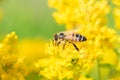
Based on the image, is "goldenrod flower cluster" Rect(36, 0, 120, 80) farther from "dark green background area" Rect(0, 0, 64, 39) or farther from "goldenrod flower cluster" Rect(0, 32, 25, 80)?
"dark green background area" Rect(0, 0, 64, 39)

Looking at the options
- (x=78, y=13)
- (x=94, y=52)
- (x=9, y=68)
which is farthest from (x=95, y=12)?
(x=9, y=68)

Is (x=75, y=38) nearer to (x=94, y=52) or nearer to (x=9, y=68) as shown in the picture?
(x=94, y=52)

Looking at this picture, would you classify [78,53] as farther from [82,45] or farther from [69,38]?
[69,38]

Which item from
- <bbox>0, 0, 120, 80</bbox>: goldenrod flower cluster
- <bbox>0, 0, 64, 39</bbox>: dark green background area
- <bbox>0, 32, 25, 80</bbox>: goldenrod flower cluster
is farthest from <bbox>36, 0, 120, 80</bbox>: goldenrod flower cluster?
<bbox>0, 0, 64, 39</bbox>: dark green background area

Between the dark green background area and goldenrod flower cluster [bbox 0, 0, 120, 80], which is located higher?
the dark green background area

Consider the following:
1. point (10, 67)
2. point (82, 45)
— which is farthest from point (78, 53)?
point (10, 67)

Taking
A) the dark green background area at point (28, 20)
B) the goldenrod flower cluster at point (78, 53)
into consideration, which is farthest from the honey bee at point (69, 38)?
the dark green background area at point (28, 20)

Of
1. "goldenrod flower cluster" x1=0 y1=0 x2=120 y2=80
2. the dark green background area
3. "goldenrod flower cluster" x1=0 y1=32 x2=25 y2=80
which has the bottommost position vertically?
"goldenrod flower cluster" x1=0 y1=32 x2=25 y2=80
